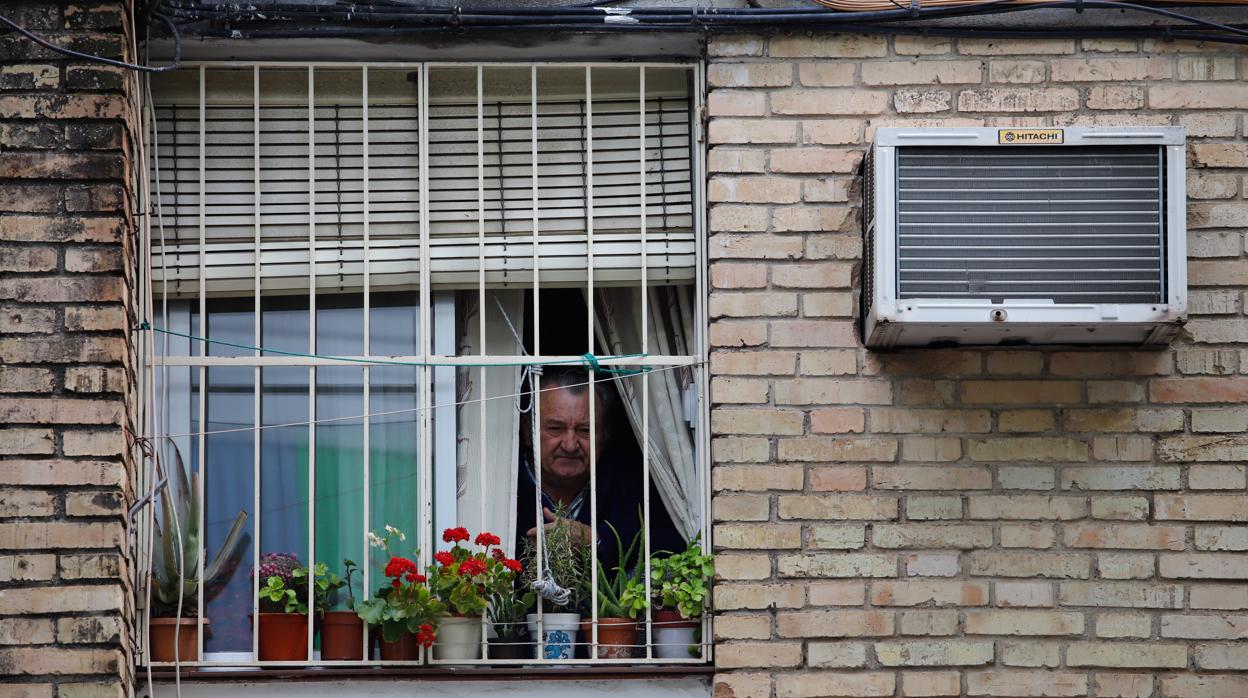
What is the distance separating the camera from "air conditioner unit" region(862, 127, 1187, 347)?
180 inches

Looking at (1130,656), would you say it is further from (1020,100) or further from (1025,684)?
(1020,100)

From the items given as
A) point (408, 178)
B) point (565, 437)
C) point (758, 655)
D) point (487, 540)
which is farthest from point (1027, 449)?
point (408, 178)

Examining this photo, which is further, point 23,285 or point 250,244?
point 250,244

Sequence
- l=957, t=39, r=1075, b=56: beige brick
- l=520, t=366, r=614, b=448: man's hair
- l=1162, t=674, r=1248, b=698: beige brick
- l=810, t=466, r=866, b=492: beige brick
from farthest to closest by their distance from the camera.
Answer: l=520, t=366, r=614, b=448: man's hair < l=957, t=39, r=1075, b=56: beige brick < l=810, t=466, r=866, b=492: beige brick < l=1162, t=674, r=1248, b=698: beige brick

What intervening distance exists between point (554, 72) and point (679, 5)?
1.70ft

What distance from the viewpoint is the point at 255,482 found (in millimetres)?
5102

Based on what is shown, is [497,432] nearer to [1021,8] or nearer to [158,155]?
[158,155]

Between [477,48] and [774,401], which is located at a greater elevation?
[477,48]

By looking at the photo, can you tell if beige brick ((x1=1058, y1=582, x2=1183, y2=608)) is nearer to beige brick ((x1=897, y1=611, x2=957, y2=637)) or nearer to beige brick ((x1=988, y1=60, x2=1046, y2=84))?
beige brick ((x1=897, y1=611, x2=957, y2=637))

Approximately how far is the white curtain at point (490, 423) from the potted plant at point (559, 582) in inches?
6.5

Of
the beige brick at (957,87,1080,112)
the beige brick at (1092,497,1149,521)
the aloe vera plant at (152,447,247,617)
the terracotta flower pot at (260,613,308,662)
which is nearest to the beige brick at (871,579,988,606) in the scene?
the beige brick at (1092,497,1149,521)

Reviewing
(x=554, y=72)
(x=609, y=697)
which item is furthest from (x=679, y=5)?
(x=609, y=697)

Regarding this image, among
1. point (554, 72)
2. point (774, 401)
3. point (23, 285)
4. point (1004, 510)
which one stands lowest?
point (1004, 510)

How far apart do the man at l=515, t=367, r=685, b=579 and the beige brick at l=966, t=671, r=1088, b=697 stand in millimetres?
1211
